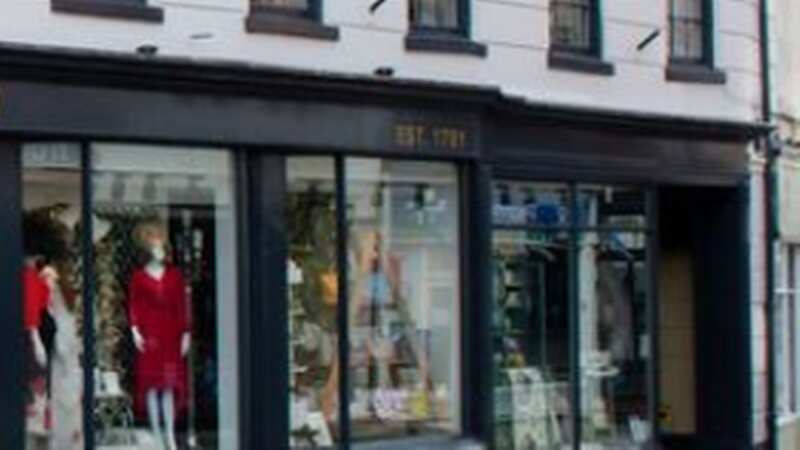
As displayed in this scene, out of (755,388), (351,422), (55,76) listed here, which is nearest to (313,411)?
(351,422)

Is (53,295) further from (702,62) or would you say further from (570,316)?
(702,62)

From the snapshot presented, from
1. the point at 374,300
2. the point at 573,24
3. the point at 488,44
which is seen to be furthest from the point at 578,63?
the point at 374,300

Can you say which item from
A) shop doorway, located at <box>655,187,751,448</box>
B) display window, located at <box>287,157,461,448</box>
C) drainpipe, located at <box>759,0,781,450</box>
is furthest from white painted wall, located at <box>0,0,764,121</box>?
shop doorway, located at <box>655,187,751,448</box>

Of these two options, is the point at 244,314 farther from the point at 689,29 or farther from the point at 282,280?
the point at 689,29

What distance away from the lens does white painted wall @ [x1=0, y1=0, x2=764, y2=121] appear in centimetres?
1329

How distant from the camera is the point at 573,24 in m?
17.6

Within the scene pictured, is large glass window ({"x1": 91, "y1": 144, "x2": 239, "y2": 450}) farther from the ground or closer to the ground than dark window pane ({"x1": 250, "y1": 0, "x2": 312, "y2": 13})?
closer to the ground

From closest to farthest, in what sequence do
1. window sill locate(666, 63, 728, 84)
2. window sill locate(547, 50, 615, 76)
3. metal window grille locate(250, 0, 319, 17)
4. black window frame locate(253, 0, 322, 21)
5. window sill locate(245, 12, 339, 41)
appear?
window sill locate(245, 12, 339, 41), metal window grille locate(250, 0, 319, 17), black window frame locate(253, 0, 322, 21), window sill locate(547, 50, 615, 76), window sill locate(666, 63, 728, 84)

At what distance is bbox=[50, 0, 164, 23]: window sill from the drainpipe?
840cm

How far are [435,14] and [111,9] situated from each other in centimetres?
363

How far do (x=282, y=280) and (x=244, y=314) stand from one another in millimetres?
405

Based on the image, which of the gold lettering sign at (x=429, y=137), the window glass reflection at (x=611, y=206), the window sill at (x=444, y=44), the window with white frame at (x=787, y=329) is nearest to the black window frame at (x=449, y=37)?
the window sill at (x=444, y=44)

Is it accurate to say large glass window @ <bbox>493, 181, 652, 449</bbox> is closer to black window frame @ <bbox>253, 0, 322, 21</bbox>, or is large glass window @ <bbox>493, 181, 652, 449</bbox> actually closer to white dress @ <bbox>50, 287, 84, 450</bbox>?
black window frame @ <bbox>253, 0, 322, 21</bbox>

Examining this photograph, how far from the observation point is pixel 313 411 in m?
14.9
